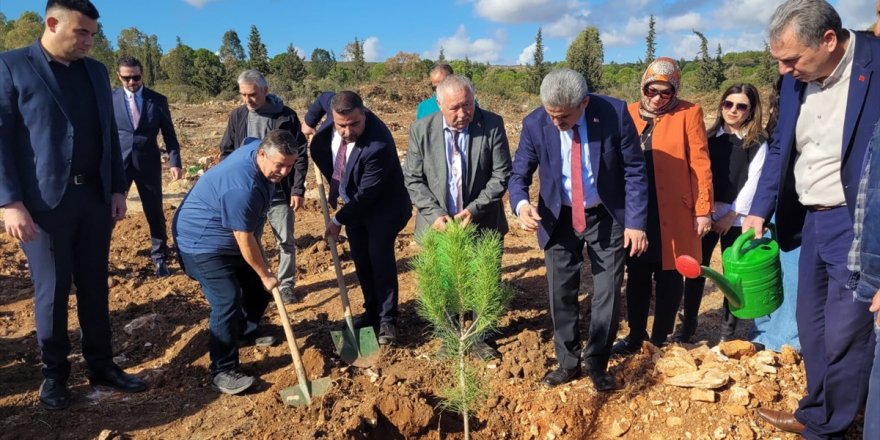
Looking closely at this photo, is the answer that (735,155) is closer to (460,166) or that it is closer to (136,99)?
(460,166)

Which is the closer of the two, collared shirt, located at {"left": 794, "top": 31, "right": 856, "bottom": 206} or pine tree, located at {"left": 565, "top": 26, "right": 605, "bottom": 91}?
collared shirt, located at {"left": 794, "top": 31, "right": 856, "bottom": 206}

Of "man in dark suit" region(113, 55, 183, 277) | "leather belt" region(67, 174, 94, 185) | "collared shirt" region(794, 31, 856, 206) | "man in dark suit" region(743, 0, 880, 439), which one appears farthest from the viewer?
"man in dark suit" region(113, 55, 183, 277)

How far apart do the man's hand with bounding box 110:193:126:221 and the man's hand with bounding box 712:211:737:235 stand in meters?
3.64

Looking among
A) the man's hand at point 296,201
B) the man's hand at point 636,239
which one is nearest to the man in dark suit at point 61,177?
the man's hand at point 296,201

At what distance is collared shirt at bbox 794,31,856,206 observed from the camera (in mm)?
2432

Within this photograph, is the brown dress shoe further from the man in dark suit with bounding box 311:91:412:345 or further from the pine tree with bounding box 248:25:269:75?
the pine tree with bounding box 248:25:269:75

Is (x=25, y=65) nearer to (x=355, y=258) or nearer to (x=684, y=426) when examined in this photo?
(x=355, y=258)

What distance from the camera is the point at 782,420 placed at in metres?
2.92

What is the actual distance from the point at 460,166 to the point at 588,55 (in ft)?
98.6

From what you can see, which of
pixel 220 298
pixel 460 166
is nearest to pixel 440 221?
pixel 460 166

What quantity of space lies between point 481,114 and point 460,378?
168cm

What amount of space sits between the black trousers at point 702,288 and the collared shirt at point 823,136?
131cm

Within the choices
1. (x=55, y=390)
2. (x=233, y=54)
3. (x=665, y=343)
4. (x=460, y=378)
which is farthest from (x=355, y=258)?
(x=233, y=54)

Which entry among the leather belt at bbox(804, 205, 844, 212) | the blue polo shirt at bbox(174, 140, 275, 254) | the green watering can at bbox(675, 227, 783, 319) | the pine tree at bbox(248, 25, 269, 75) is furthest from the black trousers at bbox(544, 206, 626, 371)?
the pine tree at bbox(248, 25, 269, 75)
